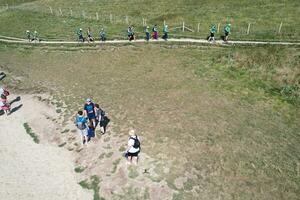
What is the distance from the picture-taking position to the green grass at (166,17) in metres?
52.6

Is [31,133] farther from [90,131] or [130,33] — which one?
[130,33]

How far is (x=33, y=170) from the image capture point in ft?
80.1

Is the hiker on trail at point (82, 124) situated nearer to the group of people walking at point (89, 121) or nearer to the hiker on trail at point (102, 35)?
the group of people walking at point (89, 121)

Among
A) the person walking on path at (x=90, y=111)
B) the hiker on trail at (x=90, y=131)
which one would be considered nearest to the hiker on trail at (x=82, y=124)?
the hiker on trail at (x=90, y=131)

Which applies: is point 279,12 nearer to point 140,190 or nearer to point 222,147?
point 222,147

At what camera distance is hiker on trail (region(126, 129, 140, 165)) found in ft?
71.3

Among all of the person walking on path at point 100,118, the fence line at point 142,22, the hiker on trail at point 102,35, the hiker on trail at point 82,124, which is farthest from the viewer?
the fence line at point 142,22

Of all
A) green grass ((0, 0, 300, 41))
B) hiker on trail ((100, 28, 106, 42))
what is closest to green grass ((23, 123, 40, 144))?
hiker on trail ((100, 28, 106, 42))

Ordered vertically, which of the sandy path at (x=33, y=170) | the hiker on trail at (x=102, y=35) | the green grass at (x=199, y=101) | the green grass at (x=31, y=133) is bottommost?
the sandy path at (x=33, y=170)

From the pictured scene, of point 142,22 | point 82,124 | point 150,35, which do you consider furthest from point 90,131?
point 142,22

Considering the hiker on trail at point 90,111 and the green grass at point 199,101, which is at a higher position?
the hiker on trail at point 90,111

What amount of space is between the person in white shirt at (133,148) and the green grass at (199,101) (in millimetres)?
1499

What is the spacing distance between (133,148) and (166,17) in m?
44.1

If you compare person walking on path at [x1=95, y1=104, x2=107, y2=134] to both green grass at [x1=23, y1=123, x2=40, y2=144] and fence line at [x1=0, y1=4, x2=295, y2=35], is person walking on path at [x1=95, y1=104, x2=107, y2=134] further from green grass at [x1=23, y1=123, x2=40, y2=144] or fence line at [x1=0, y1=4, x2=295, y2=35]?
fence line at [x1=0, y1=4, x2=295, y2=35]
